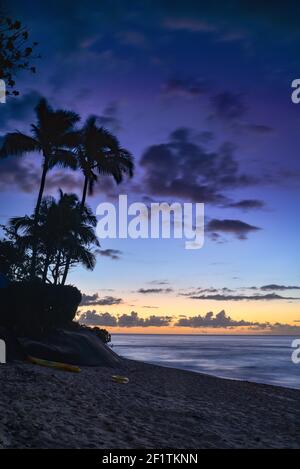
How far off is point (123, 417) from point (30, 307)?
16.0 metres

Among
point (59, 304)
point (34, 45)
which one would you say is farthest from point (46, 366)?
point (34, 45)

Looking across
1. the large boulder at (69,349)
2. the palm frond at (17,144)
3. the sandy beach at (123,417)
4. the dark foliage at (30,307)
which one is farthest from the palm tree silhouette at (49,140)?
the sandy beach at (123,417)

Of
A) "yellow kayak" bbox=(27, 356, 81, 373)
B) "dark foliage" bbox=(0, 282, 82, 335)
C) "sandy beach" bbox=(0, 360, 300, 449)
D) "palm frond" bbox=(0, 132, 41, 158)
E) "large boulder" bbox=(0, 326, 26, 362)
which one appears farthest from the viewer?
"palm frond" bbox=(0, 132, 41, 158)

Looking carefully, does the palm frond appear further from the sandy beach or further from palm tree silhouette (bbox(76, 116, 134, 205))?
the sandy beach

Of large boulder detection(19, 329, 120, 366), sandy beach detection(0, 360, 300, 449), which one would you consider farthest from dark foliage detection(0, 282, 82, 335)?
sandy beach detection(0, 360, 300, 449)

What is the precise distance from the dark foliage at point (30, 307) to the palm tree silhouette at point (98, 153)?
33.4 ft

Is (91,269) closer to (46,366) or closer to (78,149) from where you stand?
(78,149)

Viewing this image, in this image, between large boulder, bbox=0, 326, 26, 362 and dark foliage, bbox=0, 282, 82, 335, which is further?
dark foliage, bbox=0, 282, 82, 335

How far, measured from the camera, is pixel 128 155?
3606 centimetres

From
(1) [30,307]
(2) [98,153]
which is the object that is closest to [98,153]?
(2) [98,153]

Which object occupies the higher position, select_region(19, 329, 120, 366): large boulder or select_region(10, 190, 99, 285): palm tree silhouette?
select_region(10, 190, 99, 285): palm tree silhouette

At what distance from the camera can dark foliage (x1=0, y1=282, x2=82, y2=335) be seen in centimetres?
2445

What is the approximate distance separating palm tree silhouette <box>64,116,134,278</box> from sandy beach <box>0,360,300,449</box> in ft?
68.7
